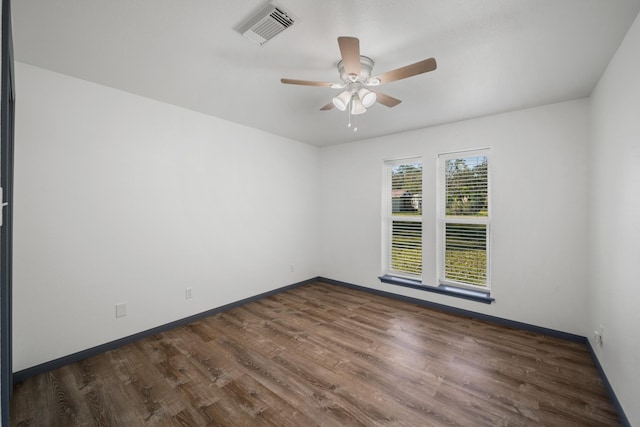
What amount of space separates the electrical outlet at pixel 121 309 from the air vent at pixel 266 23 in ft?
8.92

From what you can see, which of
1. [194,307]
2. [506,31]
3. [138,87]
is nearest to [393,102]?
[506,31]

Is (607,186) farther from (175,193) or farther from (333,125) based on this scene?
(175,193)

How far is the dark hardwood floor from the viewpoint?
179 cm

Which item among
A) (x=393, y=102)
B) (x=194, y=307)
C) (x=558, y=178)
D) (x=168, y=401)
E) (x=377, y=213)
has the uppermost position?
(x=393, y=102)

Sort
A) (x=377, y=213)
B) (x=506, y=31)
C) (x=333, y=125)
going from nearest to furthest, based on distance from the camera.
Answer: (x=506, y=31), (x=333, y=125), (x=377, y=213)

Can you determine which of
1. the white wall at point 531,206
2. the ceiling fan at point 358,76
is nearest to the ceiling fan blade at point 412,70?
the ceiling fan at point 358,76

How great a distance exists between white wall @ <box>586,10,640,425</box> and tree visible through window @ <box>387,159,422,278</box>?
1.84 metres

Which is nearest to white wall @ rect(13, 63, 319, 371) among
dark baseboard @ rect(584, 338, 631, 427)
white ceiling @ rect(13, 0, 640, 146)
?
white ceiling @ rect(13, 0, 640, 146)

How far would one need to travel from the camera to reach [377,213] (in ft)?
14.2

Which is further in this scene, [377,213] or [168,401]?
[377,213]

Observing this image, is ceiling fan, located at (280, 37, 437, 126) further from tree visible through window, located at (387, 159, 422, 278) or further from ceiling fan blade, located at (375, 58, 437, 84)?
tree visible through window, located at (387, 159, 422, 278)

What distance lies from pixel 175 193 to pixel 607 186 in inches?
161

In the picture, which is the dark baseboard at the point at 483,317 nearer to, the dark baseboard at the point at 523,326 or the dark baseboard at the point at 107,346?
the dark baseboard at the point at 523,326

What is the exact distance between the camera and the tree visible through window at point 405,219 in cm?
396
